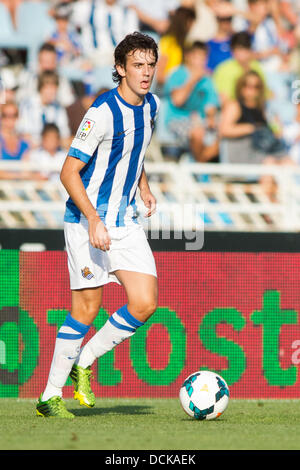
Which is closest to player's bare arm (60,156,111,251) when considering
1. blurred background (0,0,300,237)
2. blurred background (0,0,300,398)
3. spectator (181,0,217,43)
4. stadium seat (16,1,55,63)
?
blurred background (0,0,300,398)

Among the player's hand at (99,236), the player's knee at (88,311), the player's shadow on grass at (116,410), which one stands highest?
the player's hand at (99,236)

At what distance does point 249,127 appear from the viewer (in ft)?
36.5

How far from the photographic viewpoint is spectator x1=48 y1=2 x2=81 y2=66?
1215 cm

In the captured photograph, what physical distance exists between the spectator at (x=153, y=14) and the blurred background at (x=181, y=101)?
0.6 inches

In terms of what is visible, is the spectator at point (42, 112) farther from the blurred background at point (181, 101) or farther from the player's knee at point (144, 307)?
the player's knee at point (144, 307)

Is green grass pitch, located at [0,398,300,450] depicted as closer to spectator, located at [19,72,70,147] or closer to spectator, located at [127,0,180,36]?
spectator, located at [19,72,70,147]

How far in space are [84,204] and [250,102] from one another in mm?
6127

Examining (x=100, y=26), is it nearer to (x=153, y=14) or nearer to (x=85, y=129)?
(x=153, y=14)

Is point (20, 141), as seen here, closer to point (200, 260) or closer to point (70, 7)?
point (70, 7)

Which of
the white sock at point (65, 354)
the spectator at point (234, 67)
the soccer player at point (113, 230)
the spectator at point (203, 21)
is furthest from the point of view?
the spectator at point (203, 21)

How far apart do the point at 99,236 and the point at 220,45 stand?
742 cm

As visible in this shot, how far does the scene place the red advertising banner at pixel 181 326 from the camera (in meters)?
7.84

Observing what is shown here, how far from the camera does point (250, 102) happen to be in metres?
11.4

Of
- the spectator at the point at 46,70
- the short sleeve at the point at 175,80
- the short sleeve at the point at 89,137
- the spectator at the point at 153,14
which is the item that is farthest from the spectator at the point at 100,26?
the short sleeve at the point at 89,137
